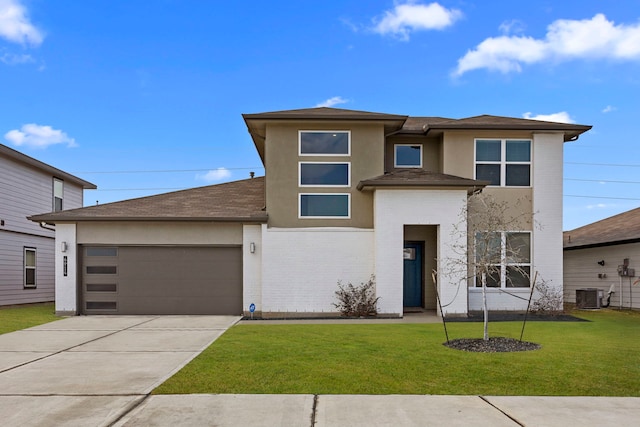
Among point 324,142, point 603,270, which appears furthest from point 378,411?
point 603,270

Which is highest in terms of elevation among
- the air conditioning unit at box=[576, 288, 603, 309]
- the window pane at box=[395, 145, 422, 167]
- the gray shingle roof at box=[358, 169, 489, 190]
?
the window pane at box=[395, 145, 422, 167]

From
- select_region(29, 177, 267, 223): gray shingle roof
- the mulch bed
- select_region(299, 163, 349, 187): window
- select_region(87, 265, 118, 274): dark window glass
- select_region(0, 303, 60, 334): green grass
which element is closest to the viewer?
the mulch bed

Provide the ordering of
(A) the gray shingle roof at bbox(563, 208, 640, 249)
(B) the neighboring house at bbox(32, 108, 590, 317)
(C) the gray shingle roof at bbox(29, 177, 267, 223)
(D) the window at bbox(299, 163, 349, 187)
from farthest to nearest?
1. (A) the gray shingle roof at bbox(563, 208, 640, 249)
2. (D) the window at bbox(299, 163, 349, 187)
3. (C) the gray shingle roof at bbox(29, 177, 267, 223)
4. (B) the neighboring house at bbox(32, 108, 590, 317)

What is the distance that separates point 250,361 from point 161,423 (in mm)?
3084

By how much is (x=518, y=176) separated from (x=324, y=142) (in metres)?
6.10

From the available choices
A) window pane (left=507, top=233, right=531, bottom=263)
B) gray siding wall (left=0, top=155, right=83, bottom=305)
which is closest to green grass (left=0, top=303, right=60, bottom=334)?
gray siding wall (left=0, top=155, right=83, bottom=305)

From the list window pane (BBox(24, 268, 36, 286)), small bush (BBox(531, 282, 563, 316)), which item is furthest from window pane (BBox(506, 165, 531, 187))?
window pane (BBox(24, 268, 36, 286))

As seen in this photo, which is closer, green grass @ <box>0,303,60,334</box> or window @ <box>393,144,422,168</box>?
green grass @ <box>0,303,60,334</box>

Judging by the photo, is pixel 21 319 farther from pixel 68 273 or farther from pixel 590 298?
pixel 590 298

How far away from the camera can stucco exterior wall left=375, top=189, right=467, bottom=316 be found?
14805 mm

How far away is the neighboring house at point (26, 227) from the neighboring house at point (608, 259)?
2088 cm

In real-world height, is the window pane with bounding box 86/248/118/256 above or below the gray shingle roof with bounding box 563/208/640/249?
below

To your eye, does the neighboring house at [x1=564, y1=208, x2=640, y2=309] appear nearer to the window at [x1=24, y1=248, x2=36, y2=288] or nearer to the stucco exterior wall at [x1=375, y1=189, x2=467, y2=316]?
the stucco exterior wall at [x1=375, y1=189, x2=467, y2=316]

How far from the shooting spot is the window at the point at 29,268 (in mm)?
20594
